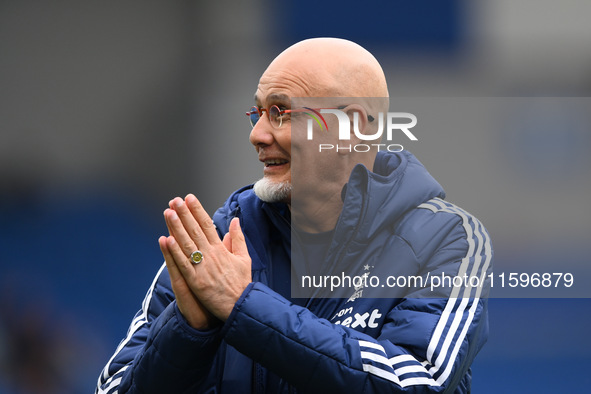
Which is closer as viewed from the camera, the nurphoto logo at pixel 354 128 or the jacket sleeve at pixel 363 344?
the jacket sleeve at pixel 363 344

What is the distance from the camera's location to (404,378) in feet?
4.51

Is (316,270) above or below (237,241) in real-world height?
below

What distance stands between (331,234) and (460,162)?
1.68 feet

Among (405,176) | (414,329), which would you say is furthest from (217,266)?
(405,176)

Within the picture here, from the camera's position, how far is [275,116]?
1.71 metres

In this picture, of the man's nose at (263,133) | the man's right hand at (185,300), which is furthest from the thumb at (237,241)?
the man's nose at (263,133)

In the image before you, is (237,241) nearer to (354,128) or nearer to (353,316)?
(353,316)

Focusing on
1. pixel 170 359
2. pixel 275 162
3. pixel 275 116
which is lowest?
pixel 170 359

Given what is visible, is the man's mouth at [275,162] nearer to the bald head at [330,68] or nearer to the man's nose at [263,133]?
the man's nose at [263,133]

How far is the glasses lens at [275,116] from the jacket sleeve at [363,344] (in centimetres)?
46

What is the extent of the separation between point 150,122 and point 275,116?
2911 mm

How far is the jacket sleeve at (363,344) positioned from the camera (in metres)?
1.34

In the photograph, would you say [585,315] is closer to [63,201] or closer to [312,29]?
[312,29]

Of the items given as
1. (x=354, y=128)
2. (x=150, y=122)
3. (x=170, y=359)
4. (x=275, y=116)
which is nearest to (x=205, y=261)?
(x=170, y=359)
